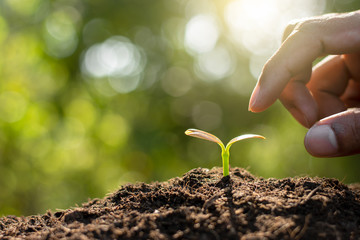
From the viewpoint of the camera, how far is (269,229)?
946 millimetres

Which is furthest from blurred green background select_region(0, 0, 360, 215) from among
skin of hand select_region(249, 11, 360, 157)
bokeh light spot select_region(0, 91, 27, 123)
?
skin of hand select_region(249, 11, 360, 157)

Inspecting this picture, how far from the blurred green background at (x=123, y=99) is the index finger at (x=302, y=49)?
7.73 m

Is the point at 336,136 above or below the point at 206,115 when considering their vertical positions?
below

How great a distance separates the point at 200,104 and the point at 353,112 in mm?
9263

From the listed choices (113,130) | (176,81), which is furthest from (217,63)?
(113,130)

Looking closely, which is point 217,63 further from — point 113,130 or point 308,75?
point 308,75

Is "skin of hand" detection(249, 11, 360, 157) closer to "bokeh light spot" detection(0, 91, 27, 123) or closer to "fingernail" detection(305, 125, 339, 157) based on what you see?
"fingernail" detection(305, 125, 339, 157)

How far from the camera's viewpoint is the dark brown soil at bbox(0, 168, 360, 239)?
3.15ft

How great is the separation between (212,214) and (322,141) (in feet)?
2.59

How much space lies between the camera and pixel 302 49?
169cm

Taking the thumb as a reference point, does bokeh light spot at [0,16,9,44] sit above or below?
above

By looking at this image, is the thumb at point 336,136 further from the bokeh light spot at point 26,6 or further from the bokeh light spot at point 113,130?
the bokeh light spot at point 26,6

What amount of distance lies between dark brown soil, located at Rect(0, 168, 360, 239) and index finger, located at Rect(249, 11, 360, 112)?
1.84ft

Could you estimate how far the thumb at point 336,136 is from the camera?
1.44m
